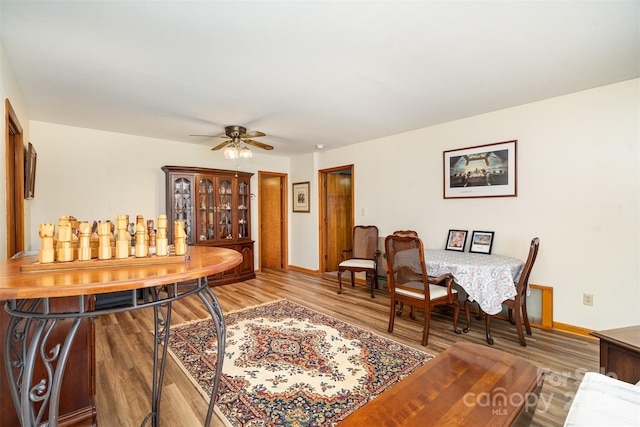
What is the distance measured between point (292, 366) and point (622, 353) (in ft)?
6.33

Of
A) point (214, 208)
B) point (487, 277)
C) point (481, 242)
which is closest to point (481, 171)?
point (481, 242)

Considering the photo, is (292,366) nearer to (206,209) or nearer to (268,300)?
(268,300)

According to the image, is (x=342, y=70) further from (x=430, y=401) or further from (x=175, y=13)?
(x=430, y=401)

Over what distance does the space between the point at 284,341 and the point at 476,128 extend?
129 inches

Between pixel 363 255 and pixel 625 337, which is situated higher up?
pixel 625 337

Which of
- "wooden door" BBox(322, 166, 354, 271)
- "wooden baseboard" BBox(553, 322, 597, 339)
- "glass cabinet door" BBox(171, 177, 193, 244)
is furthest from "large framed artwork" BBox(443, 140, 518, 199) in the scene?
"glass cabinet door" BBox(171, 177, 193, 244)

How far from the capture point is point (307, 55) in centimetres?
212

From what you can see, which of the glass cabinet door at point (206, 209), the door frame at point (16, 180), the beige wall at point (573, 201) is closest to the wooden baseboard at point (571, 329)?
the beige wall at point (573, 201)

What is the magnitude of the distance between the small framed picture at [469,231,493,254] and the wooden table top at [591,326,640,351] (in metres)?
1.97

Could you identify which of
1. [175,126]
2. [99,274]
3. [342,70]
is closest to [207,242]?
[175,126]

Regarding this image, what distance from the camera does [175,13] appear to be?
1644 mm

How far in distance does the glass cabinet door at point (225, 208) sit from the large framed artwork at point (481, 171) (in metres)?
3.48

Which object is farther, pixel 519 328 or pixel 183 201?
pixel 183 201

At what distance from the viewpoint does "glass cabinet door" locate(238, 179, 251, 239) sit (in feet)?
17.3
